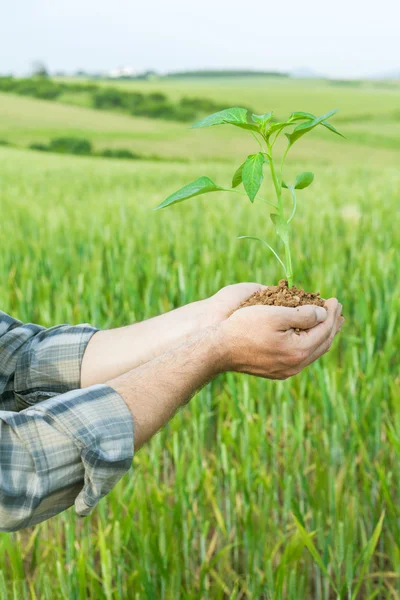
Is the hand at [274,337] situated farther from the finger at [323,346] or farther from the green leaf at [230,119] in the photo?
the green leaf at [230,119]

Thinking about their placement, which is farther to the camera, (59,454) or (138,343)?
(138,343)

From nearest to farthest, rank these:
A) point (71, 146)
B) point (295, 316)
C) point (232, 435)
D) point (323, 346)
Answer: point (295, 316) < point (323, 346) < point (232, 435) < point (71, 146)

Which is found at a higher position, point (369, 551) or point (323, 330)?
point (323, 330)

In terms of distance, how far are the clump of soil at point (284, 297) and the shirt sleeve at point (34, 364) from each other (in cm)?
28

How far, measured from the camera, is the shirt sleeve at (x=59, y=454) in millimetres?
662

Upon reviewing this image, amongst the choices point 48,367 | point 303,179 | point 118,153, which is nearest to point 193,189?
point 303,179

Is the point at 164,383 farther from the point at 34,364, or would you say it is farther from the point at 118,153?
the point at 118,153

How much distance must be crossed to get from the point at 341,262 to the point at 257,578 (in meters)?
1.29

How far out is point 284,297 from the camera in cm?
80

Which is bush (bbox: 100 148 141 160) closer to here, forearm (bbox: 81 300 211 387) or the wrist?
forearm (bbox: 81 300 211 387)

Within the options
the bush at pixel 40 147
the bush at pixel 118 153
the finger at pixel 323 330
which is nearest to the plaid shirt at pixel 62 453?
the finger at pixel 323 330

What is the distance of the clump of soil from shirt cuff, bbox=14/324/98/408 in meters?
0.27

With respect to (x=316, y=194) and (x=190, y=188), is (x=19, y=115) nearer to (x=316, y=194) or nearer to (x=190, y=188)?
(x=316, y=194)

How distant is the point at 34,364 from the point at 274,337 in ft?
1.21
